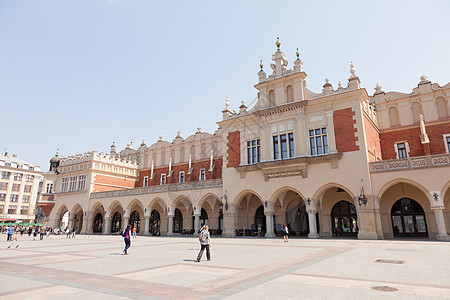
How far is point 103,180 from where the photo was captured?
144 ft

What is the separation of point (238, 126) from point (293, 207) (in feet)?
34.8

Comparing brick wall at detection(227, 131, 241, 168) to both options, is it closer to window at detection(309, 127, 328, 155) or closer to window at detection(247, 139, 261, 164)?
window at detection(247, 139, 261, 164)

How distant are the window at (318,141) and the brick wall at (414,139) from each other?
7.87m

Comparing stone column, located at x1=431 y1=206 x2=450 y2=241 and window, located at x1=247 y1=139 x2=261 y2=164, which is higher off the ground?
window, located at x1=247 y1=139 x2=261 y2=164

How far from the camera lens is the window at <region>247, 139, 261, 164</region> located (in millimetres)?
29562

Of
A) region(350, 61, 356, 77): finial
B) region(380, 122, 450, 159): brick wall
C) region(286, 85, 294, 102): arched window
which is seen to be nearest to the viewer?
region(350, 61, 356, 77): finial

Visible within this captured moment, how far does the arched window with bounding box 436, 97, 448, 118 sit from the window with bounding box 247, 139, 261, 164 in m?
17.0

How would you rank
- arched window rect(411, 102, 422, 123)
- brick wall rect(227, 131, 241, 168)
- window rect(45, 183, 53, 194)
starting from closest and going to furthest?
arched window rect(411, 102, 422, 123)
brick wall rect(227, 131, 241, 168)
window rect(45, 183, 53, 194)

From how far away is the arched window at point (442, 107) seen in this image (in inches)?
1068

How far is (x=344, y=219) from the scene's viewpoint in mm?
27438

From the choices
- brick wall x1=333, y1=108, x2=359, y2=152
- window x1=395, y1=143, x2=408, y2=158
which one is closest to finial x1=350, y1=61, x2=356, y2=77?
brick wall x1=333, y1=108, x2=359, y2=152

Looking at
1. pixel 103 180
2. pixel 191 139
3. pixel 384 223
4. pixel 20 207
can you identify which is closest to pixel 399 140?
pixel 384 223

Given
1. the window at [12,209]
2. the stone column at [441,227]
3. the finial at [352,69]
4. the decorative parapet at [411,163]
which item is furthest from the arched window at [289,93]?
the window at [12,209]

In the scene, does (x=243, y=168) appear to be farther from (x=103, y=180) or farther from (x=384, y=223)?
(x=103, y=180)
